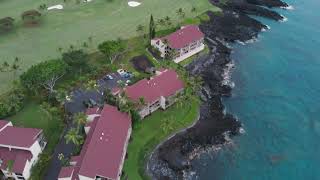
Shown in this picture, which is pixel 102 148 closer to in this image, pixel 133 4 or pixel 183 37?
pixel 183 37

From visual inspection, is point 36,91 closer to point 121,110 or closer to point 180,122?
point 121,110

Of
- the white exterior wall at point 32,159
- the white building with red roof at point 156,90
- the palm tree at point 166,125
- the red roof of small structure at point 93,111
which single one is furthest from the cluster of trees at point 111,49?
the white exterior wall at point 32,159

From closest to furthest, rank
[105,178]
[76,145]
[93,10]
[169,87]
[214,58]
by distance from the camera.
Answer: [105,178] → [76,145] → [169,87] → [214,58] → [93,10]

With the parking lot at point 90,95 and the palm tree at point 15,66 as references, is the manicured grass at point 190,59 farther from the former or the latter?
the palm tree at point 15,66

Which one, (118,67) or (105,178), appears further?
(118,67)

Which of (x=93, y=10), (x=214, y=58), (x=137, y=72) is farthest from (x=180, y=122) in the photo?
(x=93, y=10)

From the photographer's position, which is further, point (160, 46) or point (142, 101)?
point (160, 46)

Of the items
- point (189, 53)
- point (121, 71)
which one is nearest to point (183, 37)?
point (189, 53)
